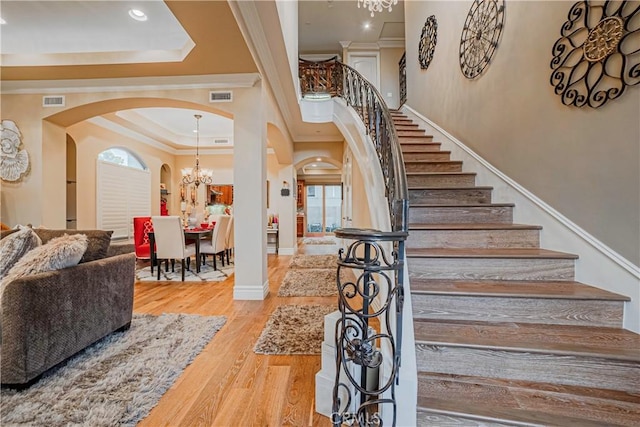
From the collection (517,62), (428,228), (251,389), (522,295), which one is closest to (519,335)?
(522,295)

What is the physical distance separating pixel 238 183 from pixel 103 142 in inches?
159

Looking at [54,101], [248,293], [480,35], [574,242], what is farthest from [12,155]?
[574,242]

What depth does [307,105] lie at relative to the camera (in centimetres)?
556

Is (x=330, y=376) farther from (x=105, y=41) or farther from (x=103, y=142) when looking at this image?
(x=103, y=142)

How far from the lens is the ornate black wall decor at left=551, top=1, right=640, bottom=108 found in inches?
63.7

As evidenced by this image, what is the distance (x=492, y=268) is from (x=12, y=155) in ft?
18.2

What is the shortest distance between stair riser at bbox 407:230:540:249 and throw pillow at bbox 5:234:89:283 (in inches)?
96.0

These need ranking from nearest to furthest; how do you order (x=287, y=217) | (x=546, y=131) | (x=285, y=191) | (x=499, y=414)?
1. (x=499, y=414)
2. (x=546, y=131)
3. (x=285, y=191)
4. (x=287, y=217)

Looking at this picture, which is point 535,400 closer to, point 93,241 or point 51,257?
point 51,257

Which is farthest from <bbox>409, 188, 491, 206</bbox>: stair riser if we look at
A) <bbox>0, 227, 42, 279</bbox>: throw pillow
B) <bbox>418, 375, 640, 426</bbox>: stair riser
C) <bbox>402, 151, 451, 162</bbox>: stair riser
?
<bbox>0, 227, 42, 279</bbox>: throw pillow

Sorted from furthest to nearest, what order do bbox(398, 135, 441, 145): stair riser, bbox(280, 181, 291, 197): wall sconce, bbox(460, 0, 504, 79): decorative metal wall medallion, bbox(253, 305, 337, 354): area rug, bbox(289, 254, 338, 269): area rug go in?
bbox(280, 181, 291, 197): wall sconce → bbox(289, 254, 338, 269): area rug → bbox(398, 135, 441, 145): stair riser → bbox(460, 0, 504, 79): decorative metal wall medallion → bbox(253, 305, 337, 354): area rug

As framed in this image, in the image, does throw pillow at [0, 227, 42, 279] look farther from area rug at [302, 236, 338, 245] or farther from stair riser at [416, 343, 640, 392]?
area rug at [302, 236, 338, 245]

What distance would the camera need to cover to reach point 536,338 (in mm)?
1457

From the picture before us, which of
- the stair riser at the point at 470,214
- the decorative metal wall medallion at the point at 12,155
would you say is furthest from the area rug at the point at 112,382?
the decorative metal wall medallion at the point at 12,155
